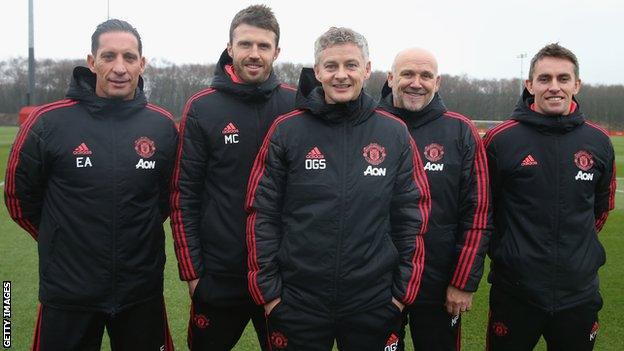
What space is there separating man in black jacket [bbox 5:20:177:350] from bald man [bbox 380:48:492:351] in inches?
50.6

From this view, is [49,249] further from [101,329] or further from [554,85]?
[554,85]

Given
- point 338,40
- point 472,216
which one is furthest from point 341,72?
point 472,216

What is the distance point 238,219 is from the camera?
109 inches

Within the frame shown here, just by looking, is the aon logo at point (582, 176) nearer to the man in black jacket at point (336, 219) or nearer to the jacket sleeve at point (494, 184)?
the jacket sleeve at point (494, 184)

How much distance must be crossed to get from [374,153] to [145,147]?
44.0 inches

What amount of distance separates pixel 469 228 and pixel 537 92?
79 cm

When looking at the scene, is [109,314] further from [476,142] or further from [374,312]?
[476,142]

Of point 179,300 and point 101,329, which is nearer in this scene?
point 101,329

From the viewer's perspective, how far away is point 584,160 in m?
2.88

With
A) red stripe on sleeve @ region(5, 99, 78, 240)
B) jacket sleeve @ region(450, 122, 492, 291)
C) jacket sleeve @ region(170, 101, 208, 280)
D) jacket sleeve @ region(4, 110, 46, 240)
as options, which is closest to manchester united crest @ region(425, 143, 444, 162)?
jacket sleeve @ region(450, 122, 492, 291)

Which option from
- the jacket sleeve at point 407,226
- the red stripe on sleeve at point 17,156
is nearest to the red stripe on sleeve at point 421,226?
the jacket sleeve at point 407,226

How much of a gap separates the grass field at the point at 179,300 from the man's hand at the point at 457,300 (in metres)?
1.39

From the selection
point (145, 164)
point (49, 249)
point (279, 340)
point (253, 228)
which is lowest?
point (279, 340)

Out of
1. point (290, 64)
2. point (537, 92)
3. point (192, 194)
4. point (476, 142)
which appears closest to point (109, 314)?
point (192, 194)
